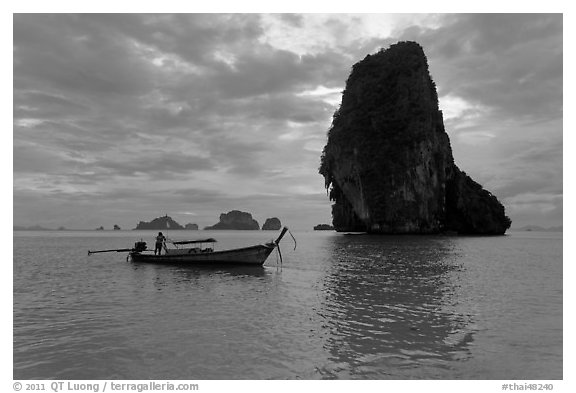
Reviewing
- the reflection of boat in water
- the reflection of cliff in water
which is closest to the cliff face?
the reflection of boat in water

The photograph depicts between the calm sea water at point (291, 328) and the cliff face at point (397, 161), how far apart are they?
178 feet

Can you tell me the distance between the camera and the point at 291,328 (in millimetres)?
11000

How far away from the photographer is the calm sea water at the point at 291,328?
815 cm

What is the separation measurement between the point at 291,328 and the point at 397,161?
225ft

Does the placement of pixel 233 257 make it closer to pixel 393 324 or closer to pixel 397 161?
pixel 393 324

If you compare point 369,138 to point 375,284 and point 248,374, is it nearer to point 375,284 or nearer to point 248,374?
point 375,284

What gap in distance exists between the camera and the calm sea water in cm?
815

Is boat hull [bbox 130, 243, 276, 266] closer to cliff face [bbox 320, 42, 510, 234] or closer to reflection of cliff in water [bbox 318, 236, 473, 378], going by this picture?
reflection of cliff in water [bbox 318, 236, 473, 378]

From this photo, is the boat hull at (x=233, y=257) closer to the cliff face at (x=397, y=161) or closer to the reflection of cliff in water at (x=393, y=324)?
the reflection of cliff in water at (x=393, y=324)

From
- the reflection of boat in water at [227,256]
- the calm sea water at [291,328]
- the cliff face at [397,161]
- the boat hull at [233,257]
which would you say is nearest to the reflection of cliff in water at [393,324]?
the calm sea water at [291,328]

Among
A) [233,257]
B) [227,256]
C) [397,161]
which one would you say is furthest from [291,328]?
[397,161]

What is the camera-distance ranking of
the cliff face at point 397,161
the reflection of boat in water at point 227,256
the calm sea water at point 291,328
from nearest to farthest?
the calm sea water at point 291,328, the reflection of boat in water at point 227,256, the cliff face at point 397,161

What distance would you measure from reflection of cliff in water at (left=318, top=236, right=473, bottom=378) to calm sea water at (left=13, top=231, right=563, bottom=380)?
1.7 inches
